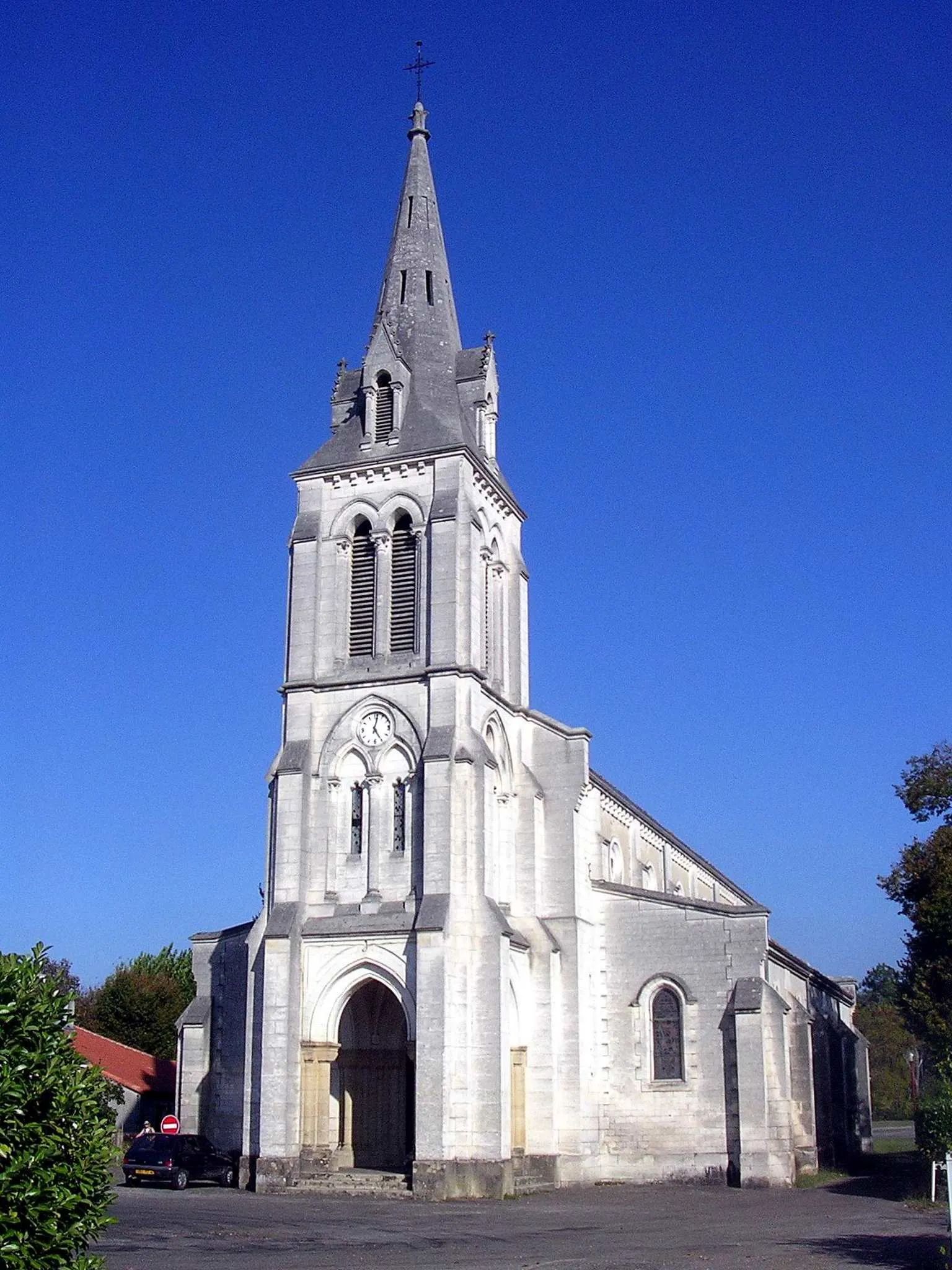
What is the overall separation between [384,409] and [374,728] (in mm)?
10555

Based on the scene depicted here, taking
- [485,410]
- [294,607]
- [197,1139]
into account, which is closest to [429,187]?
[485,410]

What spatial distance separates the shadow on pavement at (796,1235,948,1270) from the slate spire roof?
23983 millimetres

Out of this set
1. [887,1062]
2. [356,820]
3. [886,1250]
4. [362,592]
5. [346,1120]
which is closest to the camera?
[886,1250]

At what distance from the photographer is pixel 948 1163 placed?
22922 millimetres

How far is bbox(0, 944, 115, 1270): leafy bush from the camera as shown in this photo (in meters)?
10.7

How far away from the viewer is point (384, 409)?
4175 centimetres

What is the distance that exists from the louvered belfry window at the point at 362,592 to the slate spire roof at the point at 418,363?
2.47 metres

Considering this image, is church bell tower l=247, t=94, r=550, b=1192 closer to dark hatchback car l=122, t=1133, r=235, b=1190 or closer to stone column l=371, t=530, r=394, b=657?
stone column l=371, t=530, r=394, b=657

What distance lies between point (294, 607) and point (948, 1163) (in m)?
23.8

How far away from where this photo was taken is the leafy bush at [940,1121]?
24609mm

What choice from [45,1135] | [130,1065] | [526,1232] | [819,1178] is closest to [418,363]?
[526,1232]

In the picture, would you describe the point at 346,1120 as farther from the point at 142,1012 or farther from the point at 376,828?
the point at 142,1012

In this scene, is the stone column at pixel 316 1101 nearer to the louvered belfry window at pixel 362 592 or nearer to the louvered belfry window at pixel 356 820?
the louvered belfry window at pixel 356 820

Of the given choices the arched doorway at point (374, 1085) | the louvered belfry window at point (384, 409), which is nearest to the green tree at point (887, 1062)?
the arched doorway at point (374, 1085)
